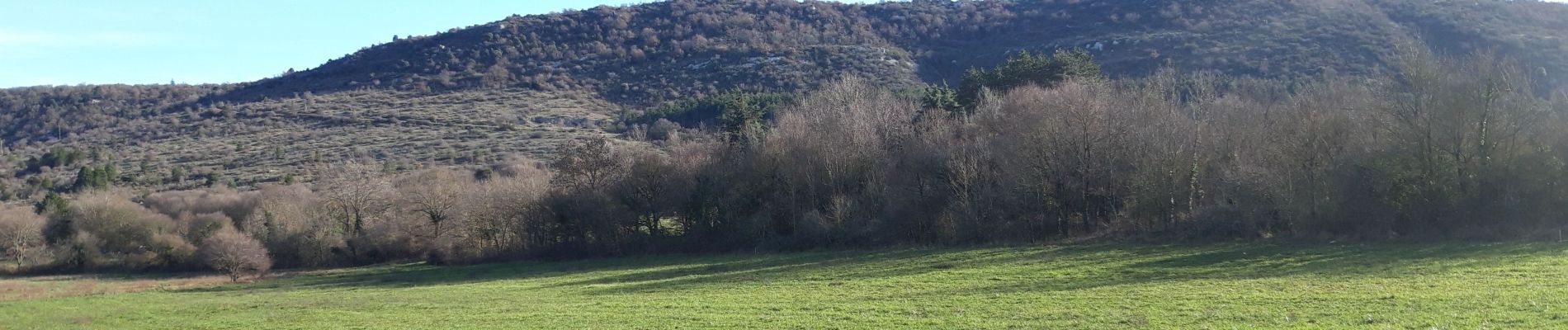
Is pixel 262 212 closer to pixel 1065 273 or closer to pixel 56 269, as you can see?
pixel 56 269

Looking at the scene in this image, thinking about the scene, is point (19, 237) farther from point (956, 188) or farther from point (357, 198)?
point (956, 188)

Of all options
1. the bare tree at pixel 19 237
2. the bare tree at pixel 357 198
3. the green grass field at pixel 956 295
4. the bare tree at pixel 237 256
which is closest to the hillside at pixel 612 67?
the bare tree at pixel 19 237

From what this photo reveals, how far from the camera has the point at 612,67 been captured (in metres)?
170

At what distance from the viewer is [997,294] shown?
94.7 ft

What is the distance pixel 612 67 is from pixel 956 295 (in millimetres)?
146061

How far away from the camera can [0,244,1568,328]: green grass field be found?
71.8 feet

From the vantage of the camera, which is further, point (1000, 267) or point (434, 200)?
point (434, 200)

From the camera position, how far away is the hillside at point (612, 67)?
11500cm

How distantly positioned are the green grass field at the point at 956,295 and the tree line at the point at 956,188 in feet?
18.2

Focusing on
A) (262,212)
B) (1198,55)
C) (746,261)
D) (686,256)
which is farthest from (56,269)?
(1198,55)

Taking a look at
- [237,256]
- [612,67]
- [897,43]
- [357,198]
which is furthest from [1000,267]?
[612,67]

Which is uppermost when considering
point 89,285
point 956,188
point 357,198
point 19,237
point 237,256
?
point 357,198

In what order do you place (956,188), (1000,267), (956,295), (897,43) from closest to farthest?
(956,295) → (1000,267) → (956,188) → (897,43)

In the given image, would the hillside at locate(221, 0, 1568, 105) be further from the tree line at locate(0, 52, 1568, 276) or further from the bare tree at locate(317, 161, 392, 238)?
the bare tree at locate(317, 161, 392, 238)
